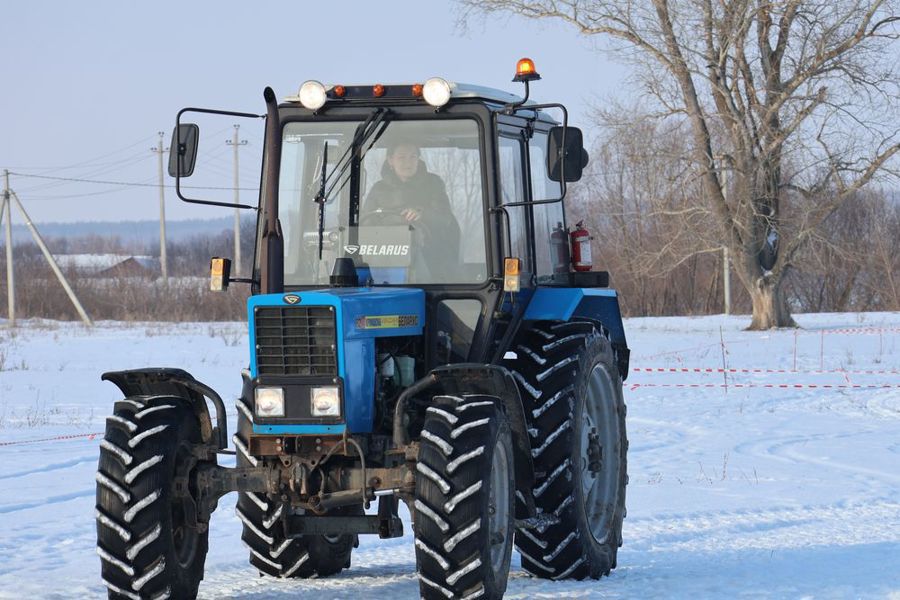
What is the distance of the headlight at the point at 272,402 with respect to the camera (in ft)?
20.4

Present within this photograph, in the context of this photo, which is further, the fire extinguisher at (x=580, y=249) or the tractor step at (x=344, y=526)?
the fire extinguisher at (x=580, y=249)

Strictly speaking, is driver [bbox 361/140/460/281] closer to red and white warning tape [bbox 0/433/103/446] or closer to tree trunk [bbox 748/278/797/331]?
red and white warning tape [bbox 0/433/103/446]

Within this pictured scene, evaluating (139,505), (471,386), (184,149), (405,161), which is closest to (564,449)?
(471,386)

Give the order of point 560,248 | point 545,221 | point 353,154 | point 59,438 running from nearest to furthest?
point 353,154 → point 545,221 → point 560,248 → point 59,438

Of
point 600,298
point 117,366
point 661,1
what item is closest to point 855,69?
point 661,1

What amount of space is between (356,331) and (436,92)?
1.35 meters

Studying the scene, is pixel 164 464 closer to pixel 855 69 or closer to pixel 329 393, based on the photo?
Answer: pixel 329 393

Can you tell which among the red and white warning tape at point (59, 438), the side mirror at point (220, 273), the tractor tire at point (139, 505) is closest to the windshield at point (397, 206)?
the side mirror at point (220, 273)

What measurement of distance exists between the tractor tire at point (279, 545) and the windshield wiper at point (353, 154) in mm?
1210

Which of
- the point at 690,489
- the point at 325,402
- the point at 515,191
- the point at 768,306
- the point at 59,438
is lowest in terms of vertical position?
the point at 690,489

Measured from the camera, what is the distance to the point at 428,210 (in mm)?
7066

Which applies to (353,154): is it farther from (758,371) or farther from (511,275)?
(758,371)

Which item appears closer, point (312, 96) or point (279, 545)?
point (312, 96)

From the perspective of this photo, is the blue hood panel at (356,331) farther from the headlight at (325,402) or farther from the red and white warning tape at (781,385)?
the red and white warning tape at (781,385)
